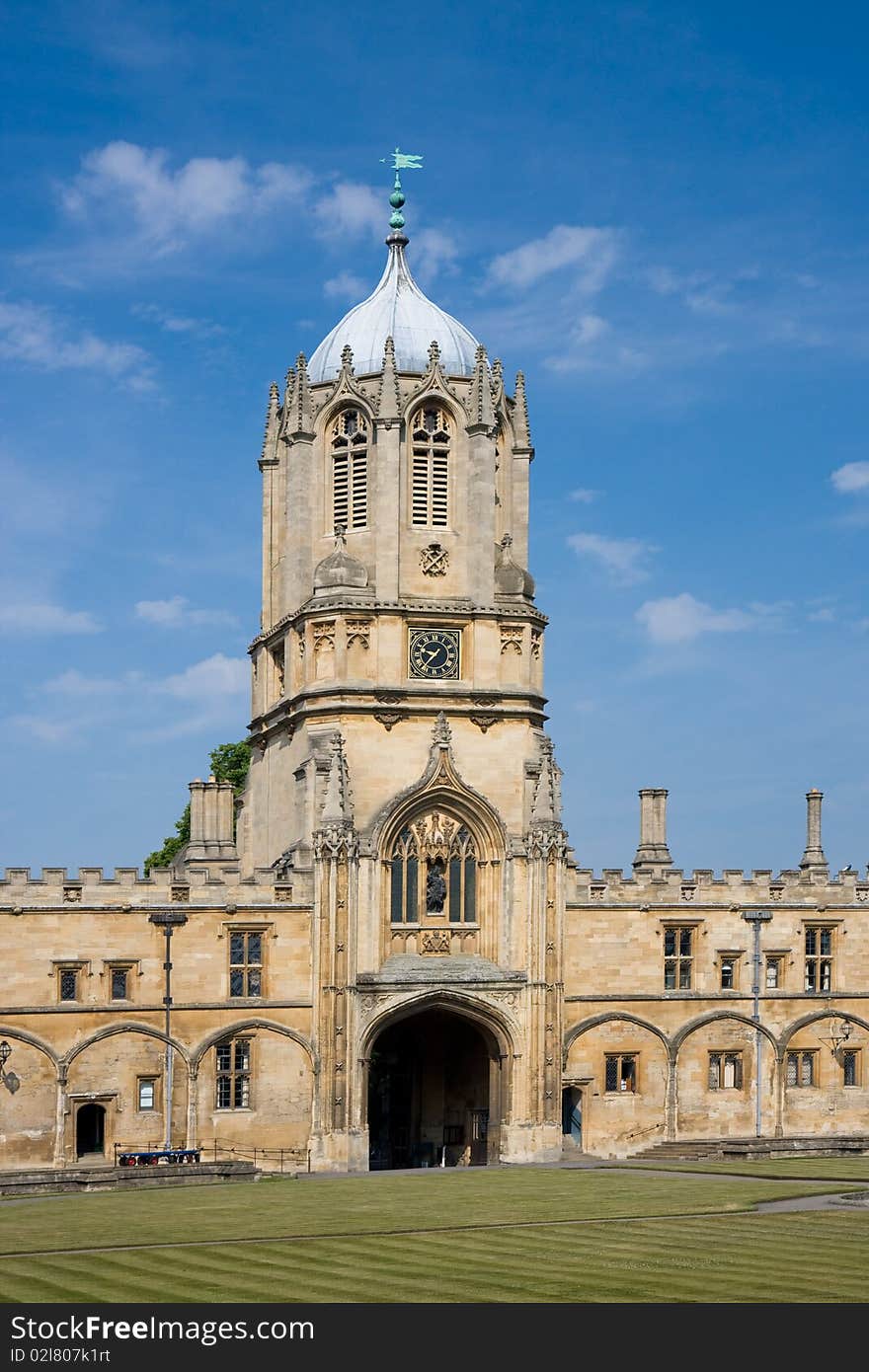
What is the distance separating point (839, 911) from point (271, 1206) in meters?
31.6

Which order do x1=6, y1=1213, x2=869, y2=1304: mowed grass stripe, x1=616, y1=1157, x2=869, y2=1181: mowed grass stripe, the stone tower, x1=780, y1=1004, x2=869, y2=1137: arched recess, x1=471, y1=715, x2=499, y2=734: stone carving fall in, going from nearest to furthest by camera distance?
x1=6, y1=1213, x2=869, y2=1304: mowed grass stripe → x1=616, y1=1157, x2=869, y2=1181: mowed grass stripe → the stone tower → x1=471, y1=715, x2=499, y2=734: stone carving → x1=780, y1=1004, x2=869, y2=1137: arched recess

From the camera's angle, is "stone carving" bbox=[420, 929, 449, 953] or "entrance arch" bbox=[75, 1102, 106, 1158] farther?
"stone carving" bbox=[420, 929, 449, 953]

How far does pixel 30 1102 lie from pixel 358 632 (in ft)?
58.3

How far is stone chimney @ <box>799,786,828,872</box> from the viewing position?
241 ft

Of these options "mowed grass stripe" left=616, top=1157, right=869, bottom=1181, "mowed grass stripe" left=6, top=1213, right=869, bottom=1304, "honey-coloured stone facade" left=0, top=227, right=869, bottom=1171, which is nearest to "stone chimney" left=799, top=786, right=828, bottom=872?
"honey-coloured stone facade" left=0, top=227, right=869, bottom=1171

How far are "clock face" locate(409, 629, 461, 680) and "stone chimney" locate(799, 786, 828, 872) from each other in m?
15.0

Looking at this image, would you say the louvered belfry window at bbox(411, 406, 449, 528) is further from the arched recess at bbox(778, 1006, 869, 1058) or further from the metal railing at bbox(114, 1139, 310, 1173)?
the metal railing at bbox(114, 1139, 310, 1173)

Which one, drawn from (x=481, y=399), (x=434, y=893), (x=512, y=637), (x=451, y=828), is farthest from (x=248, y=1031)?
(x=481, y=399)

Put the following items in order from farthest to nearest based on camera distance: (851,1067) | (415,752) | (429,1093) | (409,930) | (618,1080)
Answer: (851,1067) < (429,1093) < (618,1080) < (415,752) < (409,930)

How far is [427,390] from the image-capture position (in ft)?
226

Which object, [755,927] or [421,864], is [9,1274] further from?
[755,927]

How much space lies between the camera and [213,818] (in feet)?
246

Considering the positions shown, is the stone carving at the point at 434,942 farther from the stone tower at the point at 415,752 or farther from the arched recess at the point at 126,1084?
the arched recess at the point at 126,1084

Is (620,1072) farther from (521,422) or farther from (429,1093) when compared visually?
(521,422)
